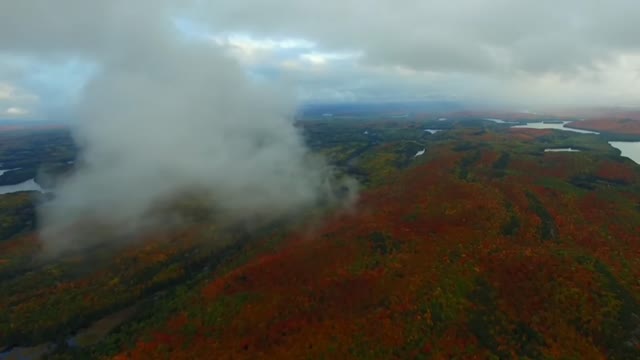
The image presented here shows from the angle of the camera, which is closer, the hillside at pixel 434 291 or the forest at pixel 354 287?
the hillside at pixel 434 291

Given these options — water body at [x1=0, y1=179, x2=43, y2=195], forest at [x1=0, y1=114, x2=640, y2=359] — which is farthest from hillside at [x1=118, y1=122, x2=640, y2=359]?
Answer: water body at [x1=0, y1=179, x2=43, y2=195]

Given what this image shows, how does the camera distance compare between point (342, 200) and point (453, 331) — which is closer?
point (453, 331)

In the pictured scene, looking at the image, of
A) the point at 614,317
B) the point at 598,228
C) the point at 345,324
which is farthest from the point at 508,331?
the point at 598,228

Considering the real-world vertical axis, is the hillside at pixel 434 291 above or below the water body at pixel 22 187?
above

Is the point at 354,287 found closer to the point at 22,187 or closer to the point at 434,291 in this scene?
the point at 434,291

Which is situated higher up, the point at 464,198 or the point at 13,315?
the point at 464,198

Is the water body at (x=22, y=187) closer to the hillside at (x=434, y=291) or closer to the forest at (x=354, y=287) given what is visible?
the forest at (x=354, y=287)

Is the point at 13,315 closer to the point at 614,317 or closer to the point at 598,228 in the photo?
the point at 614,317

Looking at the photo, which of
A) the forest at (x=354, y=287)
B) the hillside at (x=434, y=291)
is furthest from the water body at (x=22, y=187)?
the hillside at (x=434, y=291)

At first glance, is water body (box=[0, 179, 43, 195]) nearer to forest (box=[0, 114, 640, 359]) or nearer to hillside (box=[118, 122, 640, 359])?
forest (box=[0, 114, 640, 359])

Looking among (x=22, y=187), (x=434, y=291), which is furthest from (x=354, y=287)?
(x=22, y=187)

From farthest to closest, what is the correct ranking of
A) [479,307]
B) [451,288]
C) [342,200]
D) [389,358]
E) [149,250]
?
[342,200]
[149,250]
[451,288]
[479,307]
[389,358]
